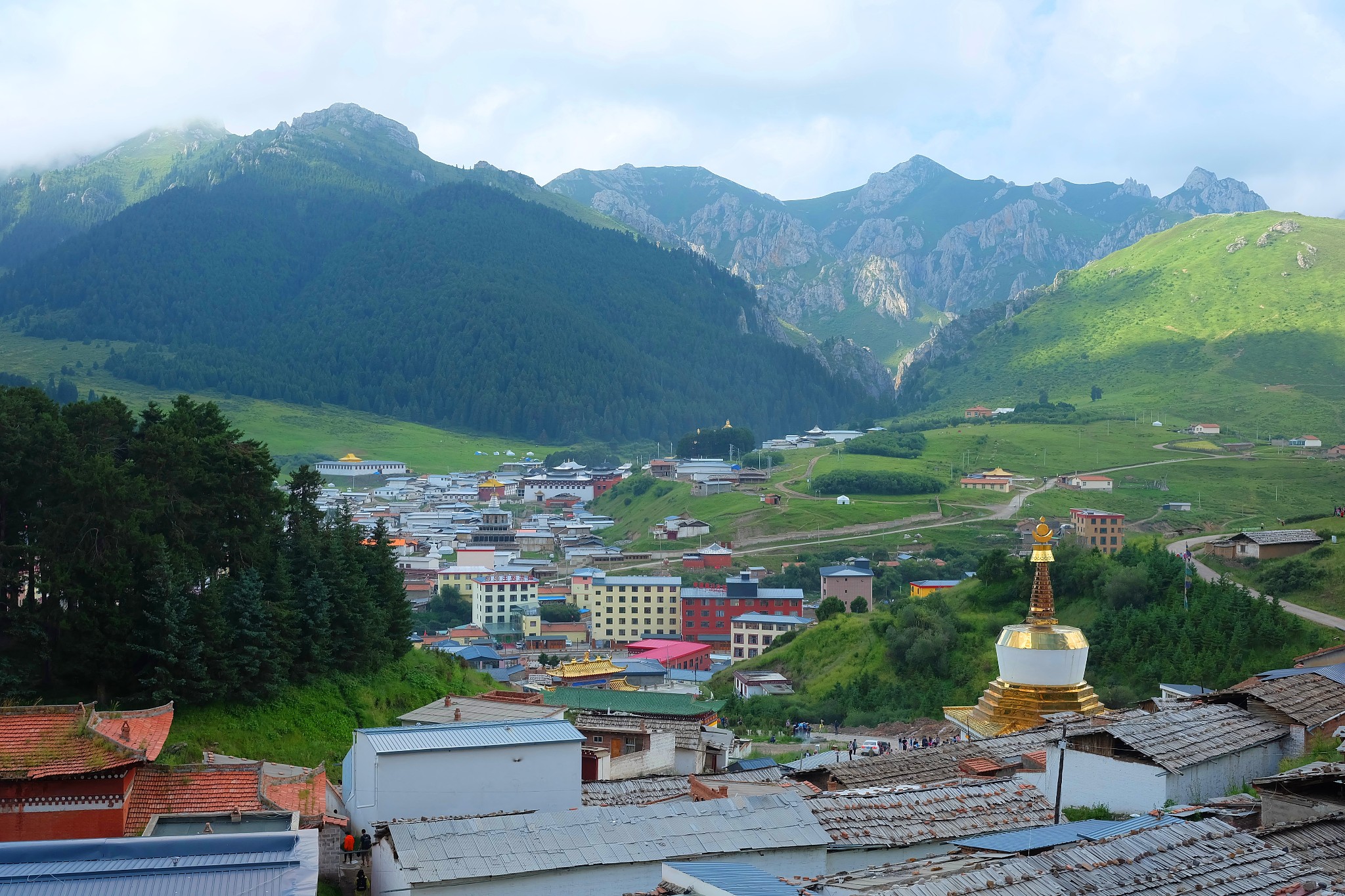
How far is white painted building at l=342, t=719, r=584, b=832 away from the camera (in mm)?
20305

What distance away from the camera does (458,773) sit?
20672mm

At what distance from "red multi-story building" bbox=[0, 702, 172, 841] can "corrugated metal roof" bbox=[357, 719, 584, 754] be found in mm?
3969

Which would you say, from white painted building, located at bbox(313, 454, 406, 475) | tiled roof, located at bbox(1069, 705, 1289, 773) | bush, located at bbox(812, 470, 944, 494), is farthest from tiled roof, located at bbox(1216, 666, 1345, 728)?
white painted building, located at bbox(313, 454, 406, 475)

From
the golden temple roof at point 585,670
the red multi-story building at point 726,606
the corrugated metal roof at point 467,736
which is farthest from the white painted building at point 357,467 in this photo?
the corrugated metal roof at point 467,736

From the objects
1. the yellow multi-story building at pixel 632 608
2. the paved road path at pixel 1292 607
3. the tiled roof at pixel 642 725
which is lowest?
the yellow multi-story building at pixel 632 608

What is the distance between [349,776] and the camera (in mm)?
22047

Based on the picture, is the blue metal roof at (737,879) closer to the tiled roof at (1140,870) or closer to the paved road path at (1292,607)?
the tiled roof at (1140,870)

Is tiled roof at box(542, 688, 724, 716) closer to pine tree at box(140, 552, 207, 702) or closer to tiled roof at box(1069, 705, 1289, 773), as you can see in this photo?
pine tree at box(140, 552, 207, 702)

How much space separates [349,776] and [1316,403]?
448 ft

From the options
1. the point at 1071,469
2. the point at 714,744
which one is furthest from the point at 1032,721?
the point at 1071,469

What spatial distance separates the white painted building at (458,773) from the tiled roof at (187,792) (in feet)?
5.97

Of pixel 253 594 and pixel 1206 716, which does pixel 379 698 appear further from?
pixel 1206 716

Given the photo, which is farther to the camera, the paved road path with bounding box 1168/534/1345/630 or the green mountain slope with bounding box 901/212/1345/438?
the green mountain slope with bounding box 901/212/1345/438

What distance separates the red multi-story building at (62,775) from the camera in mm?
16844
